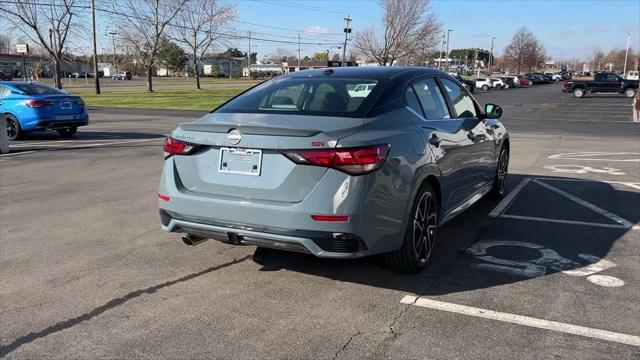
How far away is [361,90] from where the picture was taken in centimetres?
431

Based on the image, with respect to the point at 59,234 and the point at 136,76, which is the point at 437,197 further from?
the point at 136,76

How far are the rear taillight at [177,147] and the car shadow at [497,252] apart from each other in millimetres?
1209

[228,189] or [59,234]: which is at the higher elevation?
[228,189]

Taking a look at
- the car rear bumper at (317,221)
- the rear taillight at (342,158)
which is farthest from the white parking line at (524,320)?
the rear taillight at (342,158)

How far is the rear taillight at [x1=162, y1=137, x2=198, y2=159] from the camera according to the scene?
401 cm

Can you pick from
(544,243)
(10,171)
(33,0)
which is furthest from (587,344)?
(33,0)

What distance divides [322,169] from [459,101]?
2.54 m

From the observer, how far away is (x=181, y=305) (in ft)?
12.5

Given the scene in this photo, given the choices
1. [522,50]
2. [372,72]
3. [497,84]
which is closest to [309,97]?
[372,72]

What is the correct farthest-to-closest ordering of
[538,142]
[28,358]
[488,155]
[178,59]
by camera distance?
[178,59] < [538,142] < [488,155] < [28,358]

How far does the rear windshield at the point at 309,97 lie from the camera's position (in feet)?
13.5

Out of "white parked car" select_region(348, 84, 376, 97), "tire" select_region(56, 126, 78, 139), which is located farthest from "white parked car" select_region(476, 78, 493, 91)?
"white parked car" select_region(348, 84, 376, 97)

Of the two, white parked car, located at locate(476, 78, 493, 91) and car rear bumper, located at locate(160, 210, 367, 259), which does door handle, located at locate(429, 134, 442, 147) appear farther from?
white parked car, located at locate(476, 78, 493, 91)

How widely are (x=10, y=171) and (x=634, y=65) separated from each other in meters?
148
